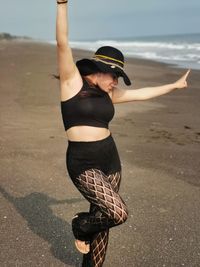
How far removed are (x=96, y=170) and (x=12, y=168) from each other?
3.36 metres

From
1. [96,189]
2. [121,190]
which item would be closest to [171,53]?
[121,190]

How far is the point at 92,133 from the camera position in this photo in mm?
3857

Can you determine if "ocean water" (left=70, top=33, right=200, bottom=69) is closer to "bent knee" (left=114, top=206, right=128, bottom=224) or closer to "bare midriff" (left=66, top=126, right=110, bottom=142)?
"bare midriff" (left=66, top=126, right=110, bottom=142)

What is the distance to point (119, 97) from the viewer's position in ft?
14.1

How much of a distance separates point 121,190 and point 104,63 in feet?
8.94

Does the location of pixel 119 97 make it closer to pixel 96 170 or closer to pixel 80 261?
pixel 96 170

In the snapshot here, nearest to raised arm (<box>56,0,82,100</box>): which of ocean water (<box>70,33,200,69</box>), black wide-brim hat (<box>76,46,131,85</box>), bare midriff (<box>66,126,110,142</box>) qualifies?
black wide-brim hat (<box>76,46,131,85</box>)

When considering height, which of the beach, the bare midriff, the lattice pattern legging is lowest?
the beach

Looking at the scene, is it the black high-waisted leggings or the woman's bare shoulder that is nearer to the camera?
the black high-waisted leggings

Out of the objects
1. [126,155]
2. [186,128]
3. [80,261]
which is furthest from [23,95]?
[80,261]

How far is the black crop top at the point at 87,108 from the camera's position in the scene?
3797 millimetres

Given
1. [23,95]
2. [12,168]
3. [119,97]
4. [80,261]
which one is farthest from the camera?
[23,95]

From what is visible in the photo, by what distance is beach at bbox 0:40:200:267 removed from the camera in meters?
4.71

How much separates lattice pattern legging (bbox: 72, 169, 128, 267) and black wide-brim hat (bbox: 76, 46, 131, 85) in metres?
0.75
